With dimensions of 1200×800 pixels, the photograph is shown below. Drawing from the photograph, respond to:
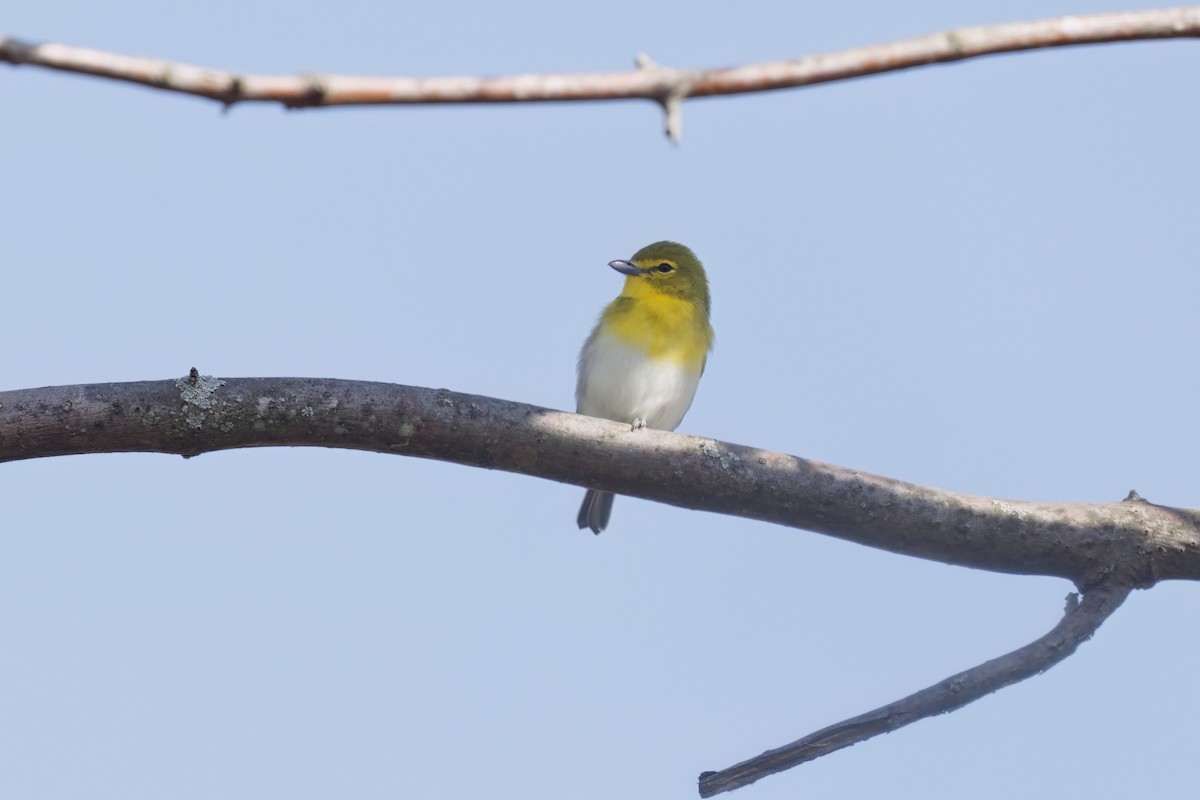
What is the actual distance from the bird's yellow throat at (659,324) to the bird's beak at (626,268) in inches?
2.0

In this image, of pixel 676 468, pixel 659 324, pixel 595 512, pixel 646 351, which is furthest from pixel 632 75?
pixel 595 512

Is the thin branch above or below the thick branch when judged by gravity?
below

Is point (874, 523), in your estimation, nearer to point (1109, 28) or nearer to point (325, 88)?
point (1109, 28)

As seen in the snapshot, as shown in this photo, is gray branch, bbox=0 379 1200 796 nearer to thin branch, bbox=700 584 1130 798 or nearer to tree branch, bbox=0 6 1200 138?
thin branch, bbox=700 584 1130 798

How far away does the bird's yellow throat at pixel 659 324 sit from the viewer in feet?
24.8

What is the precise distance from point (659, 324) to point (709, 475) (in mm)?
3022

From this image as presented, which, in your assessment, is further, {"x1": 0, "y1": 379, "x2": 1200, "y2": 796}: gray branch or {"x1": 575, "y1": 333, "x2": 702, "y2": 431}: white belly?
{"x1": 575, "y1": 333, "x2": 702, "y2": 431}: white belly

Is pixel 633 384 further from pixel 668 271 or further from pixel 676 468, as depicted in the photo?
pixel 676 468

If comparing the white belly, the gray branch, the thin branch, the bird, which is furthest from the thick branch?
the white belly

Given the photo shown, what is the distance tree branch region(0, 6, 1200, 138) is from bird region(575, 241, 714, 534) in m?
5.09

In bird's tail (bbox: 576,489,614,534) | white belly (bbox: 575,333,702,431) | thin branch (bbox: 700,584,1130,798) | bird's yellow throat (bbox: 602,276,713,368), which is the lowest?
thin branch (bbox: 700,584,1130,798)

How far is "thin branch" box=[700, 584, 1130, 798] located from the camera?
395 centimetres

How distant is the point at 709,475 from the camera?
15.5 feet

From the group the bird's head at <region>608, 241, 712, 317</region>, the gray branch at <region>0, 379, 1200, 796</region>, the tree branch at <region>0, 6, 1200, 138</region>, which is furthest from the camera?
the bird's head at <region>608, 241, 712, 317</region>
